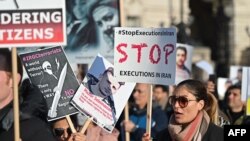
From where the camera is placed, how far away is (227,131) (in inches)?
225

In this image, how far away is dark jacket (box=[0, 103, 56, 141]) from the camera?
221 inches

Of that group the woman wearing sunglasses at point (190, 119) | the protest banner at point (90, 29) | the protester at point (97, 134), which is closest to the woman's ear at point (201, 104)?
the woman wearing sunglasses at point (190, 119)

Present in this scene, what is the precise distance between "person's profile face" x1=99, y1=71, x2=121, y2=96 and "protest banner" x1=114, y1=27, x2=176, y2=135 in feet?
0.80

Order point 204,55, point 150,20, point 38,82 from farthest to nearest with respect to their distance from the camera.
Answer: point 150,20, point 204,55, point 38,82

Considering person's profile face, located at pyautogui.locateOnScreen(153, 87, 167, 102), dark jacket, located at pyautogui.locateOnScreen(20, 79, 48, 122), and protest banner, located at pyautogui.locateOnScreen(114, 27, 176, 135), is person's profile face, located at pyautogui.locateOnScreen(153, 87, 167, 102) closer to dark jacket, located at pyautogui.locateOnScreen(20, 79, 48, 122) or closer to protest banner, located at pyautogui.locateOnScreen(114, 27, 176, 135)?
protest banner, located at pyautogui.locateOnScreen(114, 27, 176, 135)

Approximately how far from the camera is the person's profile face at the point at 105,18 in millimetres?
9133

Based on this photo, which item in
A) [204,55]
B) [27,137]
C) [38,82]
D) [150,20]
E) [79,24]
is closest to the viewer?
[27,137]

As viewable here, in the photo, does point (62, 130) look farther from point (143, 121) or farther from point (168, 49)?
point (143, 121)

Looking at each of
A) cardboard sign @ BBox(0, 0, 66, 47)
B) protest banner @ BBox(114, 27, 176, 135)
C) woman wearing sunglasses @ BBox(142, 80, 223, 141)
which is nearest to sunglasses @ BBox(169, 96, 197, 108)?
woman wearing sunglasses @ BBox(142, 80, 223, 141)

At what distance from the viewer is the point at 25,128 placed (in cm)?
570

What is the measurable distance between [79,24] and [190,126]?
3447 mm

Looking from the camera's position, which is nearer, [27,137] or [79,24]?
[27,137]

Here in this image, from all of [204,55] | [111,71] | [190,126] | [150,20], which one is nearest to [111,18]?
[111,71]

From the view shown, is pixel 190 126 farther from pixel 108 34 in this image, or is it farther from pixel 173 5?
pixel 173 5
